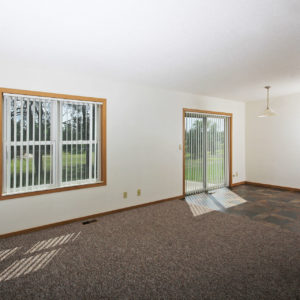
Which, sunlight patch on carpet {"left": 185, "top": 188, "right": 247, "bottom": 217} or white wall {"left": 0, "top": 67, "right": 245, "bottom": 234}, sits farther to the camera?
sunlight patch on carpet {"left": 185, "top": 188, "right": 247, "bottom": 217}

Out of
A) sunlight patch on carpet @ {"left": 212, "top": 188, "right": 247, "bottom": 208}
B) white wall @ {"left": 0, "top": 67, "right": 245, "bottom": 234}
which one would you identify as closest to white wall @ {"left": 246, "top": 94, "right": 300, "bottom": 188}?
sunlight patch on carpet @ {"left": 212, "top": 188, "right": 247, "bottom": 208}

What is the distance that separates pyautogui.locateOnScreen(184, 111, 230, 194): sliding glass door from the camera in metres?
5.73

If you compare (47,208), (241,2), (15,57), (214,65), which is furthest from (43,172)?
(241,2)

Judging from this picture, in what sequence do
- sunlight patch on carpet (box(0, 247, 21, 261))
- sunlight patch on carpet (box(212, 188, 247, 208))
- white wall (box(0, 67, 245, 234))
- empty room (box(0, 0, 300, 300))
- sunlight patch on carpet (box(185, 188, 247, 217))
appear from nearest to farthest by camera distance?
empty room (box(0, 0, 300, 300)) → sunlight patch on carpet (box(0, 247, 21, 261)) → white wall (box(0, 67, 245, 234)) → sunlight patch on carpet (box(185, 188, 247, 217)) → sunlight patch on carpet (box(212, 188, 247, 208))

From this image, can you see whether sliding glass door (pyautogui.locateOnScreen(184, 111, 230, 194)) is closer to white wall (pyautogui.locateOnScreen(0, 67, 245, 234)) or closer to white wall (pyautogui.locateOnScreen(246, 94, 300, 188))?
white wall (pyautogui.locateOnScreen(0, 67, 245, 234))

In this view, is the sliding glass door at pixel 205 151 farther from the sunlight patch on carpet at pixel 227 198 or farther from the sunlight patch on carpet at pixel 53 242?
the sunlight patch on carpet at pixel 53 242

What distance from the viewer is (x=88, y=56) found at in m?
3.12

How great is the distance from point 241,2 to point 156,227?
3.02 metres

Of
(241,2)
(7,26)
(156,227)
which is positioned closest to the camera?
(241,2)

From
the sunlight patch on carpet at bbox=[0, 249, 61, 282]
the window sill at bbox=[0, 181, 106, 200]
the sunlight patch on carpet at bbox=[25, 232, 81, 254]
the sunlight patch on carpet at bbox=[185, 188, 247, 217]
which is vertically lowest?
the sunlight patch on carpet at bbox=[0, 249, 61, 282]

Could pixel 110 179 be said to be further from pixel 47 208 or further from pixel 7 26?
pixel 7 26

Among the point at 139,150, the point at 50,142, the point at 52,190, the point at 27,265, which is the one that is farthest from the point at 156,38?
the point at 27,265

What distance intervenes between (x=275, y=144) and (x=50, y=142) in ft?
18.5

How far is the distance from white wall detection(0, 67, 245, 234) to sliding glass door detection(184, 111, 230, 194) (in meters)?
0.34
